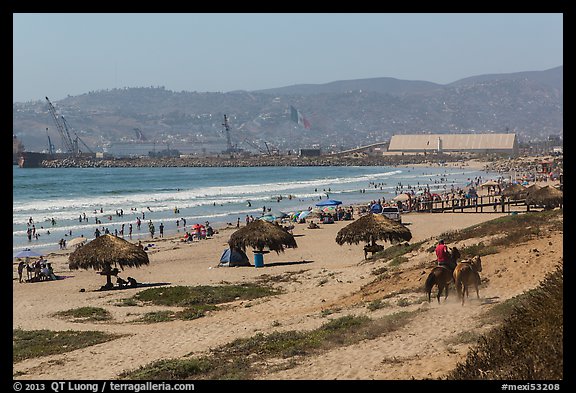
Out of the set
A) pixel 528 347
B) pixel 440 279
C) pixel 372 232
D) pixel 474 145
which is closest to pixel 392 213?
pixel 372 232

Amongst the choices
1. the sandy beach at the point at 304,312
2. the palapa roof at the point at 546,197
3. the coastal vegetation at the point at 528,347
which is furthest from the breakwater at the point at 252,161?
the coastal vegetation at the point at 528,347

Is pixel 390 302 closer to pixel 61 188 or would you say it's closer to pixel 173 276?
pixel 173 276

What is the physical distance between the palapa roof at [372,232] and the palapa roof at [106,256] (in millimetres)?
6376

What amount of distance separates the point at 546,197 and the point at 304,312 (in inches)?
817

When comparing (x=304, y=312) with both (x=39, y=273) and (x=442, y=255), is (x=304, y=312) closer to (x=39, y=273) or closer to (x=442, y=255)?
(x=442, y=255)

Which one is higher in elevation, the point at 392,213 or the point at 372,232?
the point at 372,232

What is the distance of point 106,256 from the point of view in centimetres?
2248

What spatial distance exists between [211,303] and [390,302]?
237 inches

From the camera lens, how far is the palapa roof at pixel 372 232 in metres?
24.1

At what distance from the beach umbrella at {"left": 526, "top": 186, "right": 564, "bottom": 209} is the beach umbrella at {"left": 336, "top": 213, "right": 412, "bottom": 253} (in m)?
11.6

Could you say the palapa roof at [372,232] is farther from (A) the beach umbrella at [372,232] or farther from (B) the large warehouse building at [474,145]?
(B) the large warehouse building at [474,145]

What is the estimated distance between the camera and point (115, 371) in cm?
1203

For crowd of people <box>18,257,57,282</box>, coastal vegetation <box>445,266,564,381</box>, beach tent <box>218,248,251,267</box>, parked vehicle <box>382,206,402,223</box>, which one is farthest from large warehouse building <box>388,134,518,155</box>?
coastal vegetation <box>445,266,564,381</box>
